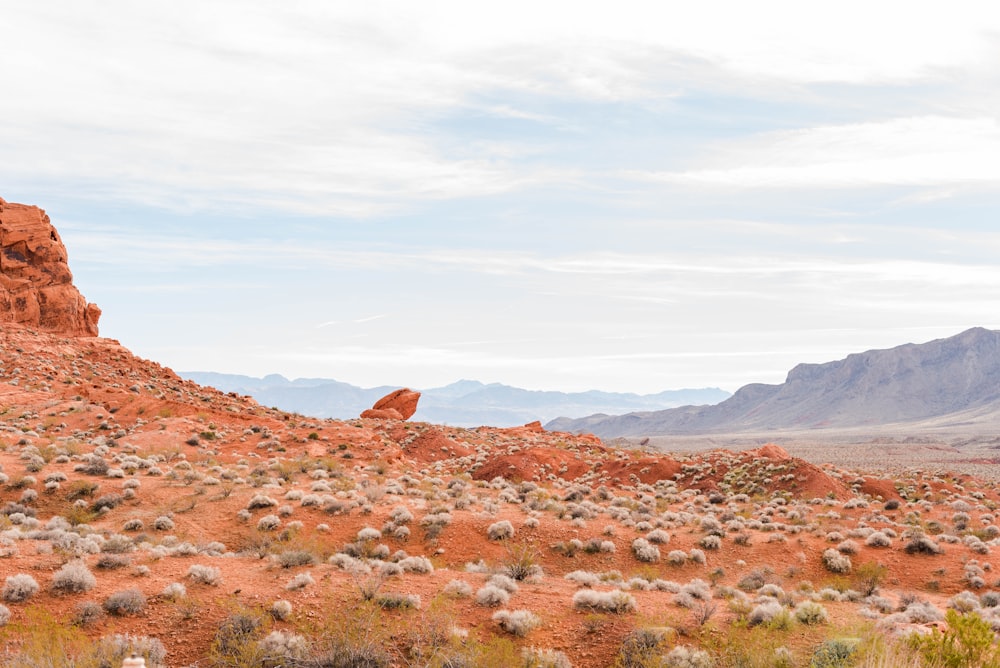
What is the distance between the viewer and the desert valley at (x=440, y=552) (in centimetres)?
1126

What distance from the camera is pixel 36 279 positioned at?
201 ft

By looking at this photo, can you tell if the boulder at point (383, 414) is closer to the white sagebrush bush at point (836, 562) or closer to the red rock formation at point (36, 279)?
the red rock formation at point (36, 279)

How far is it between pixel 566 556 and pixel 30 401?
36.6 meters

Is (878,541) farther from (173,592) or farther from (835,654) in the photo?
(173,592)

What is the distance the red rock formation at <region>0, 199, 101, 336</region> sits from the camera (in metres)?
58.8

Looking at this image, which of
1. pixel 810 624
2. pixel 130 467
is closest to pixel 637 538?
pixel 810 624

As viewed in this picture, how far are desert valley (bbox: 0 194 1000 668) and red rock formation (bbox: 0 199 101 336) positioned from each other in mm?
15743

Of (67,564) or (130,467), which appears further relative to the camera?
(130,467)

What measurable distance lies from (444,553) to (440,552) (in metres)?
0.12

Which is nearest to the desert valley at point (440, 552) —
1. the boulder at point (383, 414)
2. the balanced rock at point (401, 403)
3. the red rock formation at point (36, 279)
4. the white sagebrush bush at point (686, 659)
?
the white sagebrush bush at point (686, 659)

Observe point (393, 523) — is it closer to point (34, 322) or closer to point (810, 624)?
point (810, 624)

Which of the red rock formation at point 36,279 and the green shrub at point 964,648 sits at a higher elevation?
the red rock formation at point 36,279

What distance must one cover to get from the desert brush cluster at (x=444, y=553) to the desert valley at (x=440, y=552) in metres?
0.07

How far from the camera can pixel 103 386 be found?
49.1m
